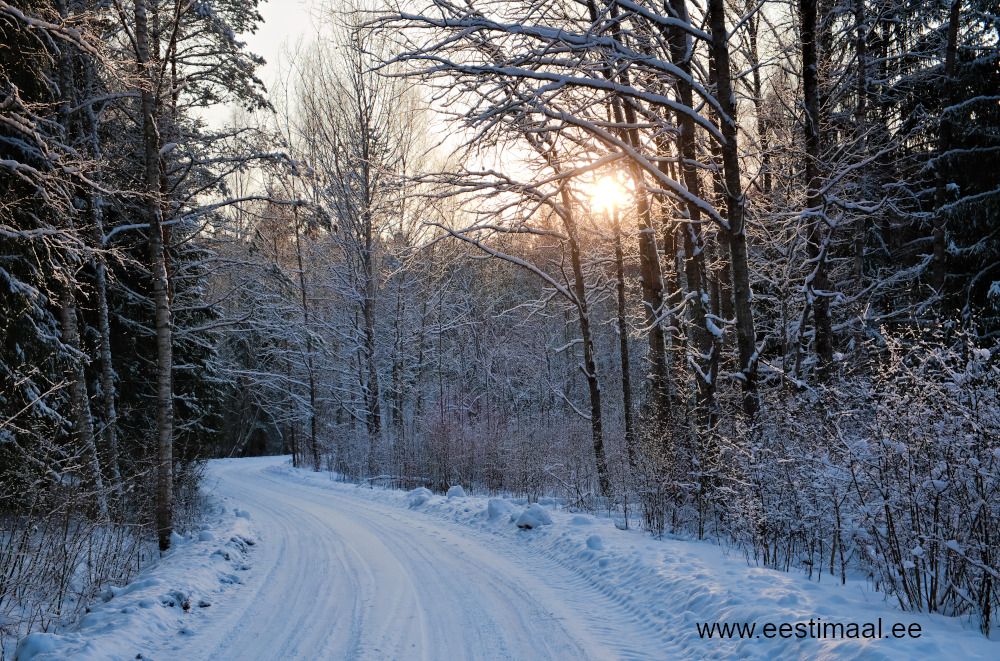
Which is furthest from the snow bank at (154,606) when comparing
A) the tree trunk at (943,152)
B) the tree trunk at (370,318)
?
the tree trunk at (943,152)

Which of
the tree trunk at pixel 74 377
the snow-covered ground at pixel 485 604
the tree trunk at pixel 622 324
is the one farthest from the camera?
the tree trunk at pixel 622 324

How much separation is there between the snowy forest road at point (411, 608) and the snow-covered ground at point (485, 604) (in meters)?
0.02

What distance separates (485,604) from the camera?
582 cm

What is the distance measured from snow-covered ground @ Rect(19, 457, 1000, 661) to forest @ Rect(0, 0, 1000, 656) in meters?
0.67

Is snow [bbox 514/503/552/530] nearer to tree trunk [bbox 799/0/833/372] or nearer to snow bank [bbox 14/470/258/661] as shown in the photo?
snow bank [bbox 14/470/258/661]

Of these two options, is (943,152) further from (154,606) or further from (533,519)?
(154,606)

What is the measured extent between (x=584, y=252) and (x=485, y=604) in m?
14.4

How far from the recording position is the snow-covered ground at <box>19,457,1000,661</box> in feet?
14.0

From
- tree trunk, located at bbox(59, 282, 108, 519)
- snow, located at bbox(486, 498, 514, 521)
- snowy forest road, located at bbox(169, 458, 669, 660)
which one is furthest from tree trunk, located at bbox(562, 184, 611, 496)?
tree trunk, located at bbox(59, 282, 108, 519)

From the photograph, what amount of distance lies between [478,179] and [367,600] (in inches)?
257

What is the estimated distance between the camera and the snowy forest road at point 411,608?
15.6 ft

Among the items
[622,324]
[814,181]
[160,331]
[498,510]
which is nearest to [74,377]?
[160,331]

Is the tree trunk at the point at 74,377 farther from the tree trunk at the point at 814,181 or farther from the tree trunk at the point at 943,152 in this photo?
the tree trunk at the point at 943,152

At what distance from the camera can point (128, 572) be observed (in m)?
7.43
